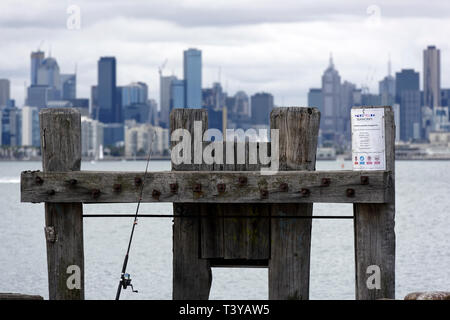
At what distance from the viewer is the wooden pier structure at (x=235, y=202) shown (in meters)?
8.94

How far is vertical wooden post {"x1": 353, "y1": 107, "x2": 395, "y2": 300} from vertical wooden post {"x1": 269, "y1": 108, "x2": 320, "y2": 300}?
583 mm

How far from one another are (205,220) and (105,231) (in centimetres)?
5659

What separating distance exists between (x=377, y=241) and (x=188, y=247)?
6.35ft

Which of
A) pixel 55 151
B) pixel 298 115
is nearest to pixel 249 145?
pixel 298 115

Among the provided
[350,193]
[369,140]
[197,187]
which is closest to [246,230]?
[197,187]

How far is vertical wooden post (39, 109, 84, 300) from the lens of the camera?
934 centimetres

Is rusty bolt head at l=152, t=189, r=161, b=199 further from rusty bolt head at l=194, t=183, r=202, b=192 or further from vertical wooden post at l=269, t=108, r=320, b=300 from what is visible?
vertical wooden post at l=269, t=108, r=320, b=300

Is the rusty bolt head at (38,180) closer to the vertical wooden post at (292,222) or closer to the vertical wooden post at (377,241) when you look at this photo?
the vertical wooden post at (292,222)

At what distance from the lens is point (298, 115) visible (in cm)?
938

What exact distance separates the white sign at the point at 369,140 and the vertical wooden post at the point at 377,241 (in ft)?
0.19

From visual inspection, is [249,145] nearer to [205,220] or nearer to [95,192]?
[205,220]

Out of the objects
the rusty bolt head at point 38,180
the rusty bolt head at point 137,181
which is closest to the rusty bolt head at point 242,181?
the rusty bolt head at point 137,181

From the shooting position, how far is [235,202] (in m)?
8.98

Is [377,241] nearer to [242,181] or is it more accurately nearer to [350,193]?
[350,193]
